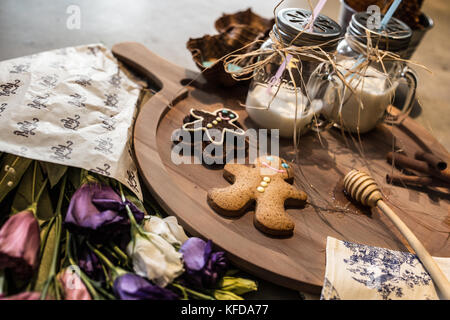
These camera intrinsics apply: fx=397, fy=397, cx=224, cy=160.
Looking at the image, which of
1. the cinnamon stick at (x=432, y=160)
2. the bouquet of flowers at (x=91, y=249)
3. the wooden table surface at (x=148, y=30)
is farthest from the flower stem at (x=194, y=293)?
the wooden table surface at (x=148, y=30)

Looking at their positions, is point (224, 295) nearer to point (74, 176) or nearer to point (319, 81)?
point (74, 176)

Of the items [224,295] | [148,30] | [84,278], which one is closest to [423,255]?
[224,295]

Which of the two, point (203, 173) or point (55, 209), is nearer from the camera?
point (55, 209)

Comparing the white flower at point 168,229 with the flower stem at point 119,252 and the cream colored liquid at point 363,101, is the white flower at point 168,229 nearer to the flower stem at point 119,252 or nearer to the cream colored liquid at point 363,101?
the flower stem at point 119,252

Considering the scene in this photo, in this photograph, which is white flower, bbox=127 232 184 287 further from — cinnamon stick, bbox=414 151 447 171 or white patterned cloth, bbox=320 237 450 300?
cinnamon stick, bbox=414 151 447 171

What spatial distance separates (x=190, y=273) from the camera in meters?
0.60

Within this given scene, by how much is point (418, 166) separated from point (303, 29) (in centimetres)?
41

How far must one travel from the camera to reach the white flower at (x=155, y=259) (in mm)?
574

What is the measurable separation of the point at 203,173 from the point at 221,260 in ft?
0.73

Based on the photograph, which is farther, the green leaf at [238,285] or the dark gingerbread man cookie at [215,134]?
the dark gingerbread man cookie at [215,134]

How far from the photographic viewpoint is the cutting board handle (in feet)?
3.29

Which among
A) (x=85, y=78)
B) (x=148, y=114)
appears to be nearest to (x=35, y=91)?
(x=85, y=78)

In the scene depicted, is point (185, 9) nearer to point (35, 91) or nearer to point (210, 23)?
point (210, 23)

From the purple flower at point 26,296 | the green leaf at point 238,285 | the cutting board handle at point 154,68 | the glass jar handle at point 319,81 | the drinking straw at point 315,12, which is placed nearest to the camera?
the purple flower at point 26,296
